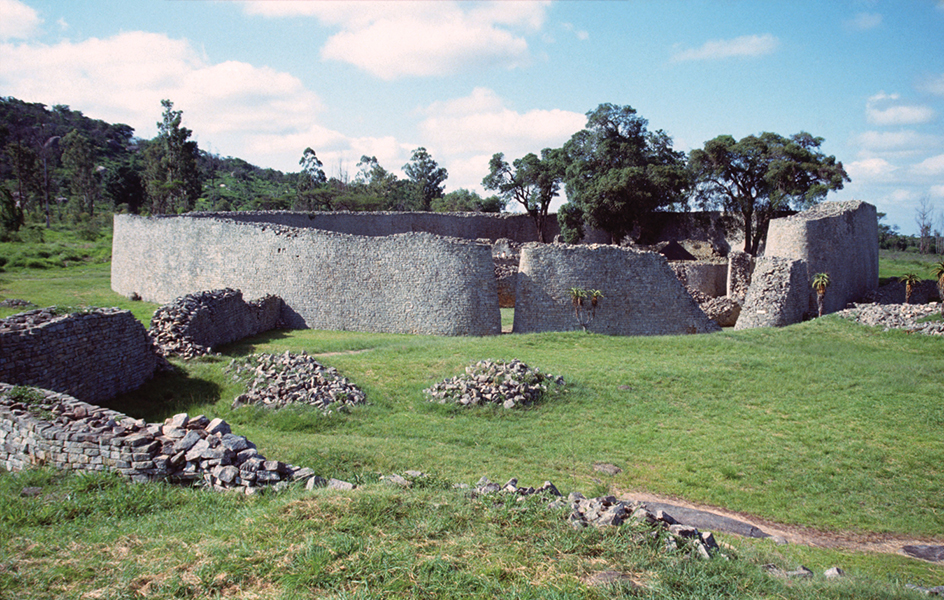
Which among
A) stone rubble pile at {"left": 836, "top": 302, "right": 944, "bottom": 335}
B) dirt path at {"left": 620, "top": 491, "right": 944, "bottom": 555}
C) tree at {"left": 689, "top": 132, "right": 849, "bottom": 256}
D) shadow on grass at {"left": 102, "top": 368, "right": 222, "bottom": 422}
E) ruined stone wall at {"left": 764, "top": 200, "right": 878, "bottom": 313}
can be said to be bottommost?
dirt path at {"left": 620, "top": 491, "right": 944, "bottom": 555}

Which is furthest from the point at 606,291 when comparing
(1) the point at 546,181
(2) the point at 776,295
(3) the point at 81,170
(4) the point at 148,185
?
(3) the point at 81,170

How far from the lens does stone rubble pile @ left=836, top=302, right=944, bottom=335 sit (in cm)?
1802

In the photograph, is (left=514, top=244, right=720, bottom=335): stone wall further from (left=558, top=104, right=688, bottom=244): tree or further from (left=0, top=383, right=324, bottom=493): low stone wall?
(left=558, top=104, right=688, bottom=244): tree

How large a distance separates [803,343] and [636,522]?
15.0 metres

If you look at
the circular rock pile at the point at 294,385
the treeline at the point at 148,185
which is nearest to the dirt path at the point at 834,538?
the circular rock pile at the point at 294,385

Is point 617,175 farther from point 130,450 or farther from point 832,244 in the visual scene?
point 130,450

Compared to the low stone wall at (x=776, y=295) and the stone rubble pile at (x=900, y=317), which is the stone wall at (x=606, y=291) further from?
the stone rubble pile at (x=900, y=317)

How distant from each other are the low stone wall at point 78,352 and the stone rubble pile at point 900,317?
2171 cm

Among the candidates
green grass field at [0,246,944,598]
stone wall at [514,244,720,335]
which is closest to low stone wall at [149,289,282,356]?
green grass field at [0,246,944,598]

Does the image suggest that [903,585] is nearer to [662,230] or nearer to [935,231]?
[662,230]

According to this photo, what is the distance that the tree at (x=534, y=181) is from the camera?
4780 centimetres

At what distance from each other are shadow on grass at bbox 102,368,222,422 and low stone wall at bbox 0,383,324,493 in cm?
384

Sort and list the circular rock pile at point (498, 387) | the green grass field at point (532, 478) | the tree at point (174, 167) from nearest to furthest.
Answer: the green grass field at point (532, 478) < the circular rock pile at point (498, 387) < the tree at point (174, 167)

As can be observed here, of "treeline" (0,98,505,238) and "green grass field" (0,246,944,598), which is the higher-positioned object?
"treeline" (0,98,505,238)
